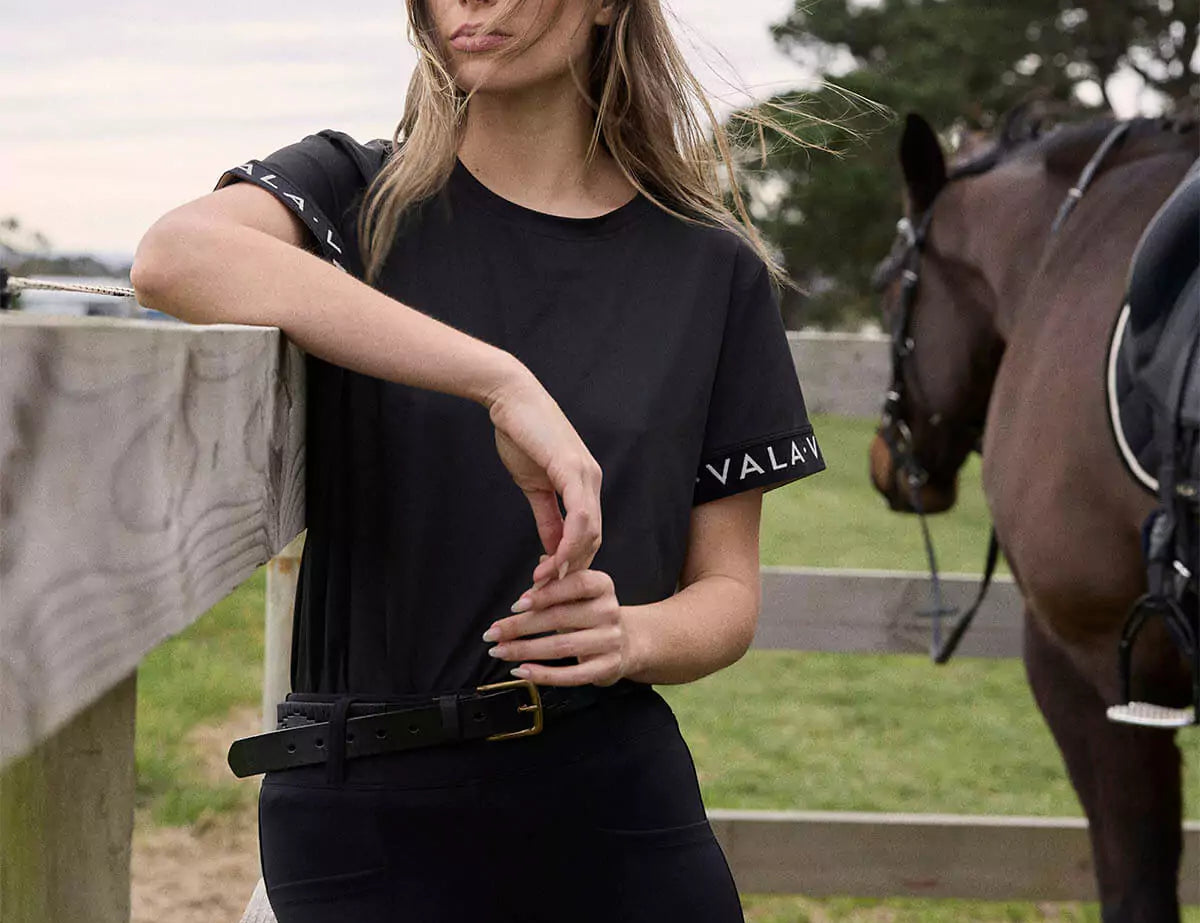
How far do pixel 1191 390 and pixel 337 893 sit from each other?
1.47 meters

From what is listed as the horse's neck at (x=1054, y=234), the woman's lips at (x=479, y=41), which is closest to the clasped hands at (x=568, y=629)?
the woman's lips at (x=479, y=41)

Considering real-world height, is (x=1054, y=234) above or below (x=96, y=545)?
below

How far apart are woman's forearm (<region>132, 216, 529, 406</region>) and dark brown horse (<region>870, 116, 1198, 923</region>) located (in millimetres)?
1597

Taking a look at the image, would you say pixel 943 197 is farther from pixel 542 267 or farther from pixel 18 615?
pixel 18 615

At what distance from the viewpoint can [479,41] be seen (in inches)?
52.1

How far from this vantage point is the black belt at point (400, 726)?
124 centimetres

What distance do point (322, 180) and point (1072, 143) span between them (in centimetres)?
222

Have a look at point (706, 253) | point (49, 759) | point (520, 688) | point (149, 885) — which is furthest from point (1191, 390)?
point (149, 885)

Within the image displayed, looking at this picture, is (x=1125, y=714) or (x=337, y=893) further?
(x=1125, y=714)

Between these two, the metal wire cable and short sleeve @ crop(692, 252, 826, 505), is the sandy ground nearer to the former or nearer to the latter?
the metal wire cable

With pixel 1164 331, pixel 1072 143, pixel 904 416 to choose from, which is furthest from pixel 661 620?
pixel 904 416

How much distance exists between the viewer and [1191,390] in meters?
2.09

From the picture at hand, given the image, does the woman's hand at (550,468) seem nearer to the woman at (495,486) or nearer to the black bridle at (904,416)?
the woman at (495,486)

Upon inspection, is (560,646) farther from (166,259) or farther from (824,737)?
(824,737)
